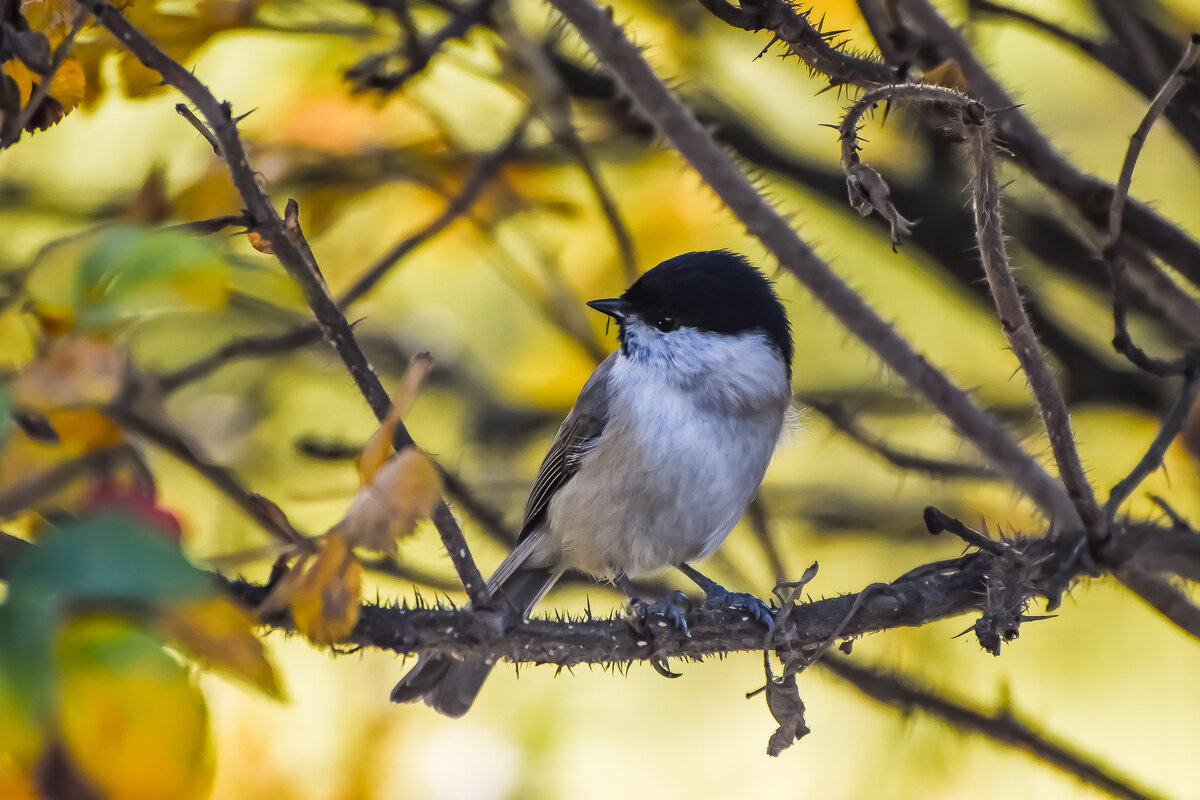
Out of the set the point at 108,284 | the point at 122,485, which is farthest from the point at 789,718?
the point at 108,284

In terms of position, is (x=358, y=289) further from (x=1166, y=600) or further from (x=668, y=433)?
(x=1166, y=600)

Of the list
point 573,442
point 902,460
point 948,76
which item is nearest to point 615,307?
point 573,442

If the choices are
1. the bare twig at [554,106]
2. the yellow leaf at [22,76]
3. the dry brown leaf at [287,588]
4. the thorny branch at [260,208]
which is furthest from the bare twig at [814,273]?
the dry brown leaf at [287,588]

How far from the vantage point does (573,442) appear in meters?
3.49

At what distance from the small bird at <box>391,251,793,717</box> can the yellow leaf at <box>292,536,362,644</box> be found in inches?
74.3

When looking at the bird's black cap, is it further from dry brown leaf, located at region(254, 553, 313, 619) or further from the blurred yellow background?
dry brown leaf, located at region(254, 553, 313, 619)

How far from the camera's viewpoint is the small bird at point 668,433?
3.23 m

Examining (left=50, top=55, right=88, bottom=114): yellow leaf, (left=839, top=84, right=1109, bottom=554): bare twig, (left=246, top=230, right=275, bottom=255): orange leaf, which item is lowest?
(left=246, top=230, right=275, bottom=255): orange leaf

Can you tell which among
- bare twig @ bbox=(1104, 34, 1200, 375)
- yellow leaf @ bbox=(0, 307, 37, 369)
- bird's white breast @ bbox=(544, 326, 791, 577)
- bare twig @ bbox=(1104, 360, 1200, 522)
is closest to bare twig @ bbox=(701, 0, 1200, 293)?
bare twig @ bbox=(1104, 34, 1200, 375)

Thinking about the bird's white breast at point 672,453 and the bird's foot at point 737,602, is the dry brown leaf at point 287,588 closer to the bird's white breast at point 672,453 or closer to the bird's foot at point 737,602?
the bird's foot at point 737,602

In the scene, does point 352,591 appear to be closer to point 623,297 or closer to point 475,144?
point 623,297

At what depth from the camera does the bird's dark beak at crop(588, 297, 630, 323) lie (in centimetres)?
340

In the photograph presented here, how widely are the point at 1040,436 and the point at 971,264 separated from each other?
51.5 inches

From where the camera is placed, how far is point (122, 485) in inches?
58.3
